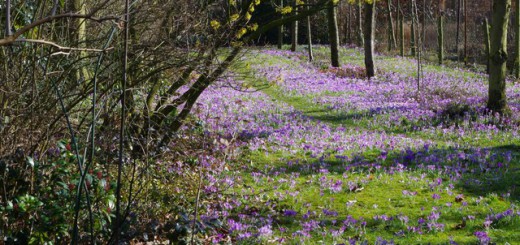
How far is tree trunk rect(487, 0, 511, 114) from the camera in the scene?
47.5ft

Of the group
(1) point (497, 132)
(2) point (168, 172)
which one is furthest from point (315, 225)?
(1) point (497, 132)

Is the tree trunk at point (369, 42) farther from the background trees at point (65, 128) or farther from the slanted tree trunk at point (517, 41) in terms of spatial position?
the background trees at point (65, 128)

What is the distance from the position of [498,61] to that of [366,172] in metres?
6.81

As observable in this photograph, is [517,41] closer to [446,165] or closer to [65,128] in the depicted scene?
[446,165]

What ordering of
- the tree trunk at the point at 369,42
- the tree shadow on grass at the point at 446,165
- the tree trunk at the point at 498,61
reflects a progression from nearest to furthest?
the tree shadow on grass at the point at 446,165 < the tree trunk at the point at 498,61 < the tree trunk at the point at 369,42

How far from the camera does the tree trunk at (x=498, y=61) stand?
1448 cm

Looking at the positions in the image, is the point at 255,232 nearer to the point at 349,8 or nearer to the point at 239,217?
the point at 239,217

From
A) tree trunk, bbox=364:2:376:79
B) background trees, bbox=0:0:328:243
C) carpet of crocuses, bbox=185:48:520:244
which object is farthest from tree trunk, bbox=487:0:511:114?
tree trunk, bbox=364:2:376:79

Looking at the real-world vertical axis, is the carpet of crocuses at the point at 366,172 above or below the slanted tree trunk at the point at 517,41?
below

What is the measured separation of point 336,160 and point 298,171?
0.98 metres

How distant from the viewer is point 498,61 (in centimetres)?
1454

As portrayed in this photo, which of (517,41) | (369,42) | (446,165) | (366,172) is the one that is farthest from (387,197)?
(517,41)

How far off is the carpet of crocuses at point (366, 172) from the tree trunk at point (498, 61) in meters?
0.37

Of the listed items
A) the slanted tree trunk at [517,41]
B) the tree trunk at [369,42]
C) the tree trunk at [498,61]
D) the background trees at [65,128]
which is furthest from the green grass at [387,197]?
the slanted tree trunk at [517,41]
